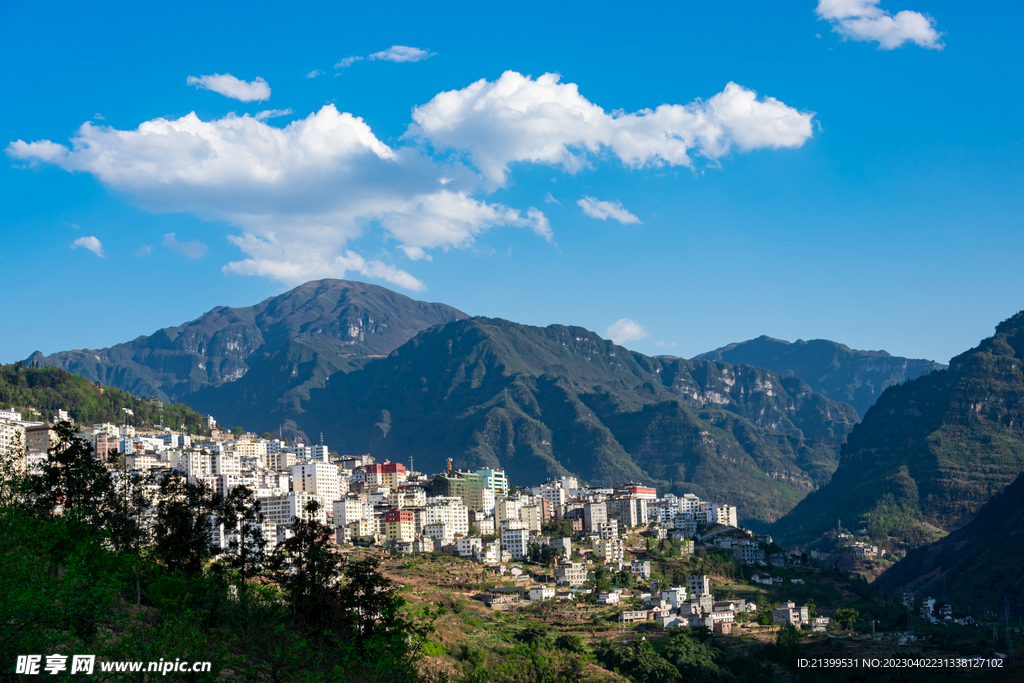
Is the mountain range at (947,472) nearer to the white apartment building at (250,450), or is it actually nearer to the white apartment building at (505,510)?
the white apartment building at (505,510)

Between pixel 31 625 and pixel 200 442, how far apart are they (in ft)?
419

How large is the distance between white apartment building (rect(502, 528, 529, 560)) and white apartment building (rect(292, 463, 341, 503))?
2333 centimetres

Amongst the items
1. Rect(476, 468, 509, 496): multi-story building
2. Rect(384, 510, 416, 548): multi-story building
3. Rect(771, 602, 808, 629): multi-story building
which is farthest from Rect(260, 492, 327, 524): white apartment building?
Rect(771, 602, 808, 629): multi-story building

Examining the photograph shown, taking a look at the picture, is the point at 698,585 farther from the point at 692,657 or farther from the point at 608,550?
the point at 692,657

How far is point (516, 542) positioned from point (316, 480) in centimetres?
2825

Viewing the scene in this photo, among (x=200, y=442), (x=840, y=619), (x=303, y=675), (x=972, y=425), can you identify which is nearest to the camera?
(x=303, y=675)

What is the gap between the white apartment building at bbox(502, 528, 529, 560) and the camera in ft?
339

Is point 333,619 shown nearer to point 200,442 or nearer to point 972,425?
point 200,442

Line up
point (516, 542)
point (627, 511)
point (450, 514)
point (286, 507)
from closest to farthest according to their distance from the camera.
A: point (286, 507)
point (516, 542)
point (450, 514)
point (627, 511)

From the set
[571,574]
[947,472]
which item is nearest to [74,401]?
[571,574]

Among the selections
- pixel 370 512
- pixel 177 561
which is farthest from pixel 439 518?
pixel 177 561

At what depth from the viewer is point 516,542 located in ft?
342

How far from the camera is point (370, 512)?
354 ft

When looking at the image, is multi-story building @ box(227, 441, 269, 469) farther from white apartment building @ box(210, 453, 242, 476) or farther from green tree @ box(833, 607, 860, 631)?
green tree @ box(833, 607, 860, 631)
